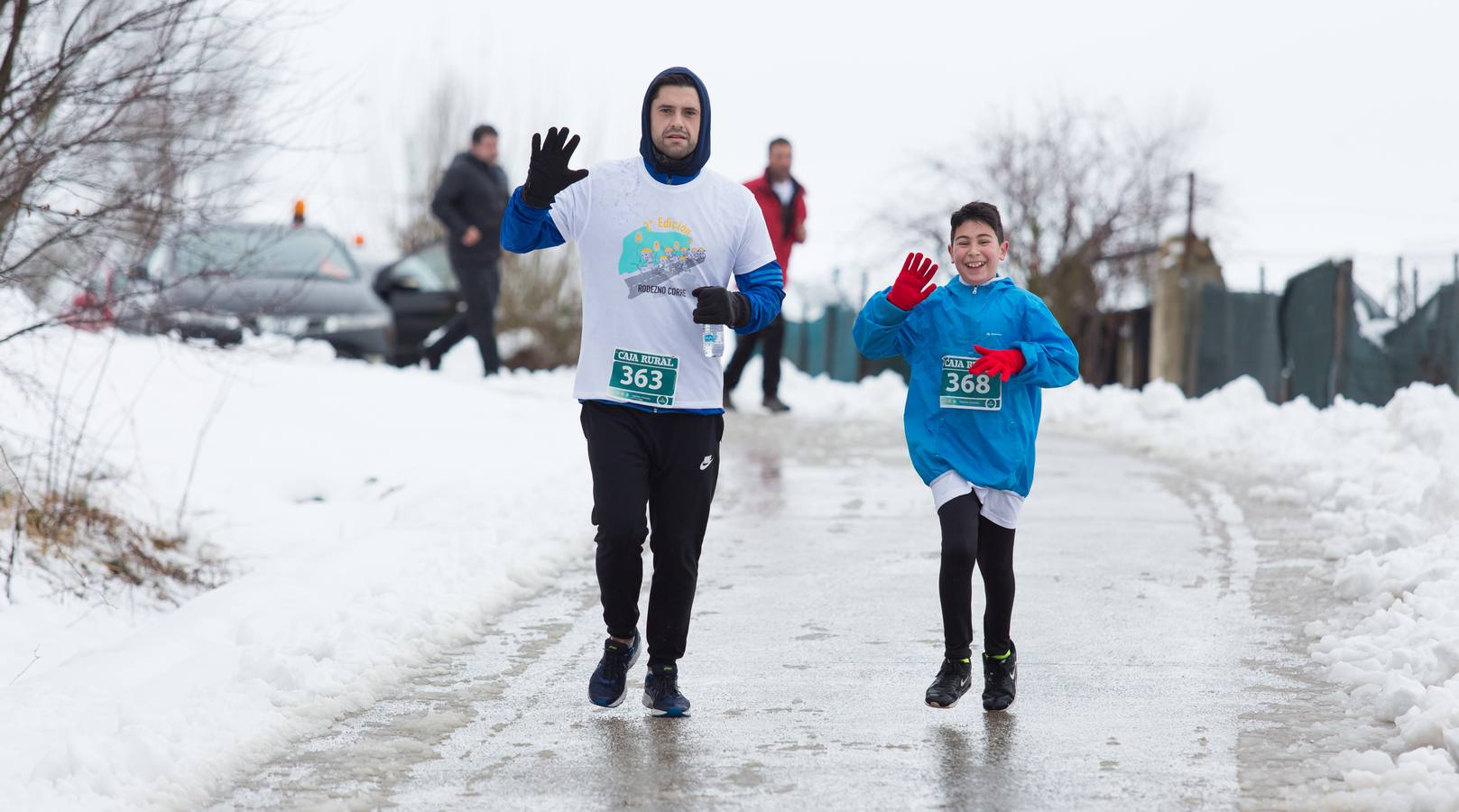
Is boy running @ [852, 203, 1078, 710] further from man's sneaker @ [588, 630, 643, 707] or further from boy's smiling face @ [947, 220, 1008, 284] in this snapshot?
man's sneaker @ [588, 630, 643, 707]

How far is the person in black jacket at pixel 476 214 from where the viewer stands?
49.5ft

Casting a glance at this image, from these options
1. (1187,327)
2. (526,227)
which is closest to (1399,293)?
(1187,327)

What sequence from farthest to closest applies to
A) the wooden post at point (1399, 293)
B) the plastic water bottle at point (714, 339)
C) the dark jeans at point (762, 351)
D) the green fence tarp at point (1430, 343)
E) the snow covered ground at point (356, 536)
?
the wooden post at point (1399, 293) → the green fence tarp at point (1430, 343) → the dark jeans at point (762, 351) → the plastic water bottle at point (714, 339) → the snow covered ground at point (356, 536)

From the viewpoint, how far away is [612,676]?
215 inches

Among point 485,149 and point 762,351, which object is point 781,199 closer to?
point 762,351

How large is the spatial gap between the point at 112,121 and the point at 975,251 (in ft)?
13.1

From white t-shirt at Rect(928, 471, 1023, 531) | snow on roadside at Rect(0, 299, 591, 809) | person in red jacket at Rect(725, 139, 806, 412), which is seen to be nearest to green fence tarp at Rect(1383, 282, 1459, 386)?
person in red jacket at Rect(725, 139, 806, 412)

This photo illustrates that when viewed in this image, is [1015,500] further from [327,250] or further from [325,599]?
[327,250]

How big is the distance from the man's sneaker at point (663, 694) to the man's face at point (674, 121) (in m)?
1.49

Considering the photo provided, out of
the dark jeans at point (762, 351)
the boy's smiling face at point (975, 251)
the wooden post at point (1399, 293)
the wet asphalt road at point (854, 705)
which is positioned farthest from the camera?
the wooden post at point (1399, 293)

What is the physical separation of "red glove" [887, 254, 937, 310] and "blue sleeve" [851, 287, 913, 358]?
0.03 m

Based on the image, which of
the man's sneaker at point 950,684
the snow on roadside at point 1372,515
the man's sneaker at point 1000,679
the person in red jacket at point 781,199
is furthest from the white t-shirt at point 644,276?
the person in red jacket at point 781,199

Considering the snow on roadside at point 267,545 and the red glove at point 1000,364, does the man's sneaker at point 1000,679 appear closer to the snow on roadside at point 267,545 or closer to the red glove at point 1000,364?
the red glove at point 1000,364

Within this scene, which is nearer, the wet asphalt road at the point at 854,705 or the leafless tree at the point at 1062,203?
the wet asphalt road at the point at 854,705
